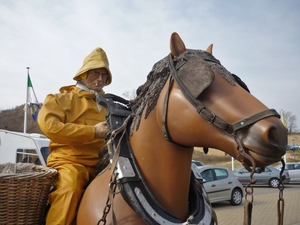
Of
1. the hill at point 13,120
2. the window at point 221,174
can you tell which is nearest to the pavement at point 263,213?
the window at point 221,174

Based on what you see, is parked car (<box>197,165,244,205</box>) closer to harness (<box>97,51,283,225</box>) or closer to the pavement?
the pavement

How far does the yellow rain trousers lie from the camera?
2.05 m

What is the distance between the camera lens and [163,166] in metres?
1.72

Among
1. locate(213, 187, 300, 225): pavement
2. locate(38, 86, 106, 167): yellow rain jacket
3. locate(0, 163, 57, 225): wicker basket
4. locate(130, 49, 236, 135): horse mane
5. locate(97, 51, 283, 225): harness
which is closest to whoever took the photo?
locate(97, 51, 283, 225): harness

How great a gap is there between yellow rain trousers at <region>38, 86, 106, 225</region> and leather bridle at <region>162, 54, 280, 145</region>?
84 centimetres

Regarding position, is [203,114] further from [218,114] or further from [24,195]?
[24,195]

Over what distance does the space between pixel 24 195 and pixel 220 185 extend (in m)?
9.62

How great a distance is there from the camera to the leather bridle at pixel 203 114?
1250 millimetres

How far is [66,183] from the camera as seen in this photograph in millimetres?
2121

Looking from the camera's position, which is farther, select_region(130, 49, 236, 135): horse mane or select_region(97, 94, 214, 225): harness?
select_region(97, 94, 214, 225): harness

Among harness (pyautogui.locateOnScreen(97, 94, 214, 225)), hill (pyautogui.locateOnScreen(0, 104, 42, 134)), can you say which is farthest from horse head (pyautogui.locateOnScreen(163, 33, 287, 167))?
hill (pyautogui.locateOnScreen(0, 104, 42, 134))

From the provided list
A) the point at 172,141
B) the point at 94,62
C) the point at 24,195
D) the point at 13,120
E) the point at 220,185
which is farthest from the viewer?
the point at 13,120

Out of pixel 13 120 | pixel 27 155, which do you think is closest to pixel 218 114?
pixel 27 155

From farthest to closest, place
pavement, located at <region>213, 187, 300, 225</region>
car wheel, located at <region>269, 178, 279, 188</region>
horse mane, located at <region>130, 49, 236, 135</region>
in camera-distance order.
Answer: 1. car wheel, located at <region>269, 178, 279, 188</region>
2. pavement, located at <region>213, 187, 300, 225</region>
3. horse mane, located at <region>130, 49, 236, 135</region>
